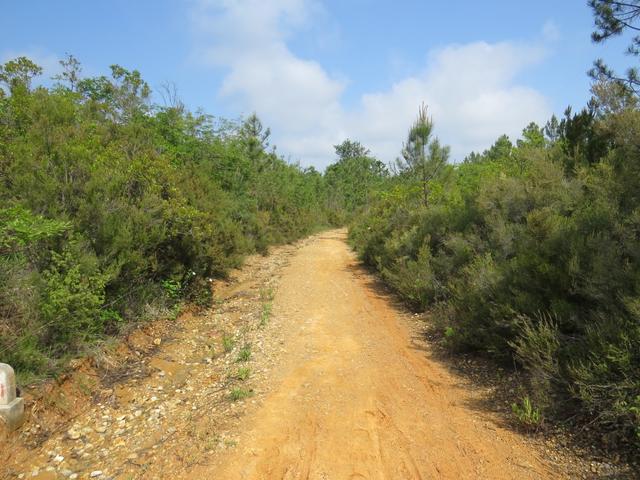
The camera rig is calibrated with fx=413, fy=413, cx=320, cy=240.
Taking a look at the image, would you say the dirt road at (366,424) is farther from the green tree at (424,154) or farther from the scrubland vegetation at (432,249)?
the green tree at (424,154)

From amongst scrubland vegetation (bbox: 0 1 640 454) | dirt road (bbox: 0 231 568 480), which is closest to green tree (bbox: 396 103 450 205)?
scrubland vegetation (bbox: 0 1 640 454)

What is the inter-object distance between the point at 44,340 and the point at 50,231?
1701 millimetres

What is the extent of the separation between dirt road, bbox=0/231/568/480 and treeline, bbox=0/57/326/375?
698 mm

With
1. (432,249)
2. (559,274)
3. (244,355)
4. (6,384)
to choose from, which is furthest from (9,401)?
(432,249)

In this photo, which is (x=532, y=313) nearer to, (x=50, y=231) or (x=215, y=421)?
(x=215, y=421)

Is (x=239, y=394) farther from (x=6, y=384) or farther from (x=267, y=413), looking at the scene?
(x=6, y=384)

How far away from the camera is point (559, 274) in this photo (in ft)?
18.0

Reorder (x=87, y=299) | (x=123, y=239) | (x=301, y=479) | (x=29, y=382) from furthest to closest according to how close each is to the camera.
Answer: (x=123, y=239) → (x=87, y=299) → (x=29, y=382) → (x=301, y=479)

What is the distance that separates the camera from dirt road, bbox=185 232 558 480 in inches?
154

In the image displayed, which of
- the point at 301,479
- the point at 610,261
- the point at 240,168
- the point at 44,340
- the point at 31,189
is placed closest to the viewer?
the point at 301,479

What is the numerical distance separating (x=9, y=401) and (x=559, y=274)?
23.0 ft

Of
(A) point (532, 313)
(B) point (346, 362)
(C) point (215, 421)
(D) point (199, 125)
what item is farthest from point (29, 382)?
(D) point (199, 125)

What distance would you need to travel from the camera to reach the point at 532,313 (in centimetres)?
569

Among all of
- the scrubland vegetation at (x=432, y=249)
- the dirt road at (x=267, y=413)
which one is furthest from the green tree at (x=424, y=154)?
Result: the dirt road at (x=267, y=413)
